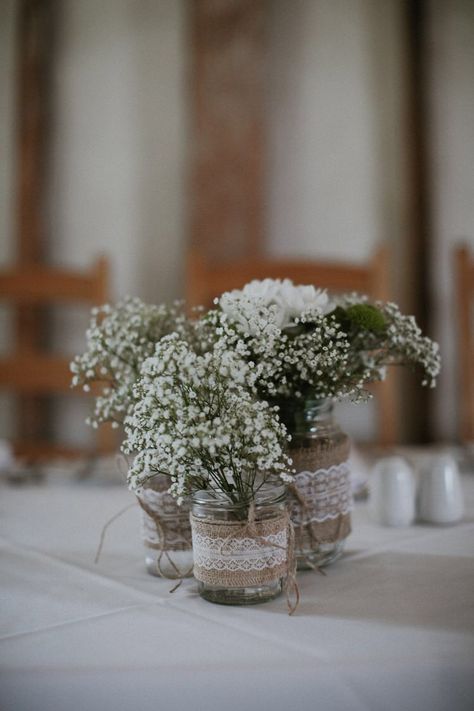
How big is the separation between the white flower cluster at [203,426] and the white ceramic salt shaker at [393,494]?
342 millimetres

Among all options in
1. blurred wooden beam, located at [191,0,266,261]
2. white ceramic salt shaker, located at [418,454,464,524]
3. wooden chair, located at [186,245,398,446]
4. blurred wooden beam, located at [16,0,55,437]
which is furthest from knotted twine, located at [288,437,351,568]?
blurred wooden beam, located at [16,0,55,437]

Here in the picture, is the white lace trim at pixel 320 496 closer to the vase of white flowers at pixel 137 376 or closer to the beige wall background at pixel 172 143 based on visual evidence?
the vase of white flowers at pixel 137 376

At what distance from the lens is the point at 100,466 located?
134 centimetres

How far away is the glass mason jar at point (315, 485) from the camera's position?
750 mm

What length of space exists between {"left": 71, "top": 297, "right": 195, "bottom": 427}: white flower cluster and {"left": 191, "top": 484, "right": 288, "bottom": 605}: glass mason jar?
0.68 ft

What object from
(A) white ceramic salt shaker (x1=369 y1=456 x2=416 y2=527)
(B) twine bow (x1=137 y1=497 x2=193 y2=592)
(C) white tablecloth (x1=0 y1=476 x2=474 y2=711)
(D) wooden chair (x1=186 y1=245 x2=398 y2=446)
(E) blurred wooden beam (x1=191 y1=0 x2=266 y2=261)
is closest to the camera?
(C) white tablecloth (x1=0 y1=476 x2=474 y2=711)

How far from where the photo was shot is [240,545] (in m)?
0.64

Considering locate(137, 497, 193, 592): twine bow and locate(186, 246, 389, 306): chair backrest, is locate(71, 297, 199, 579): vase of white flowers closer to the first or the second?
locate(137, 497, 193, 592): twine bow

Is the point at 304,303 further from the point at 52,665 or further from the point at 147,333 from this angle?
the point at 52,665

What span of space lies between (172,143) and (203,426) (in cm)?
189

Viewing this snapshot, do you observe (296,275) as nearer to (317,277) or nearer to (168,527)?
(317,277)

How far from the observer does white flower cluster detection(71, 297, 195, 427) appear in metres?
0.81

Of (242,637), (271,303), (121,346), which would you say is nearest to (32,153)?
(121,346)

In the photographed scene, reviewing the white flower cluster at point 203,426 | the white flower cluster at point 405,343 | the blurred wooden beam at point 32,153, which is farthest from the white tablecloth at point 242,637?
the blurred wooden beam at point 32,153
